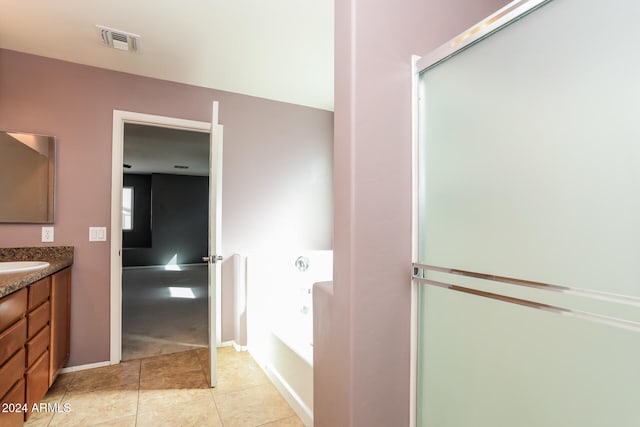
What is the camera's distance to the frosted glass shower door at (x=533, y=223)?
751 mm

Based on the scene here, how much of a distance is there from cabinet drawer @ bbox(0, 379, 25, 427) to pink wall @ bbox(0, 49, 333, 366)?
3.32 ft

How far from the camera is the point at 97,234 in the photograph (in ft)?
8.72

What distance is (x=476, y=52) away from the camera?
3.56ft

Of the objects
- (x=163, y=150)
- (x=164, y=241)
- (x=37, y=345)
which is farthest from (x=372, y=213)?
(x=164, y=241)

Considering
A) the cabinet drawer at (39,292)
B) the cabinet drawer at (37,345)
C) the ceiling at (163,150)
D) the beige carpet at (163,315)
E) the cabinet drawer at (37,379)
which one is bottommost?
the beige carpet at (163,315)

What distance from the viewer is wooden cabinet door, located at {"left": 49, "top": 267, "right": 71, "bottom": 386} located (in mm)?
2166

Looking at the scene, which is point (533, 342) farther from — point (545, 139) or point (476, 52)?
point (476, 52)

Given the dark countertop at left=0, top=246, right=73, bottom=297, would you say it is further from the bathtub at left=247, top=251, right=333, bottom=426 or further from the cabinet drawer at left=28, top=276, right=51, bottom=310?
the bathtub at left=247, top=251, right=333, bottom=426

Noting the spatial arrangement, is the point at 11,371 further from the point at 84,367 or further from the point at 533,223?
the point at 533,223

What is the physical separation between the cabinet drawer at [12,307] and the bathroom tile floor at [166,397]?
2.60 ft

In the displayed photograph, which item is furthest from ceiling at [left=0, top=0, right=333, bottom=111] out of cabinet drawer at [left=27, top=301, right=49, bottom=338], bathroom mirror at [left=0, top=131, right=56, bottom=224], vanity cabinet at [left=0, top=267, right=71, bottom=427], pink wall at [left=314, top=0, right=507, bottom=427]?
cabinet drawer at [left=27, top=301, right=49, bottom=338]

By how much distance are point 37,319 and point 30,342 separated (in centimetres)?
15

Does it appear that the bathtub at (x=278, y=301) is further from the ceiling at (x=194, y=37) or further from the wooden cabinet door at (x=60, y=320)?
the ceiling at (x=194, y=37)

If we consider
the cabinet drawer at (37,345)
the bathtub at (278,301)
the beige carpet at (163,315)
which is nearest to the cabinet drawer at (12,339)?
the cabinet drawer at (37,345)
